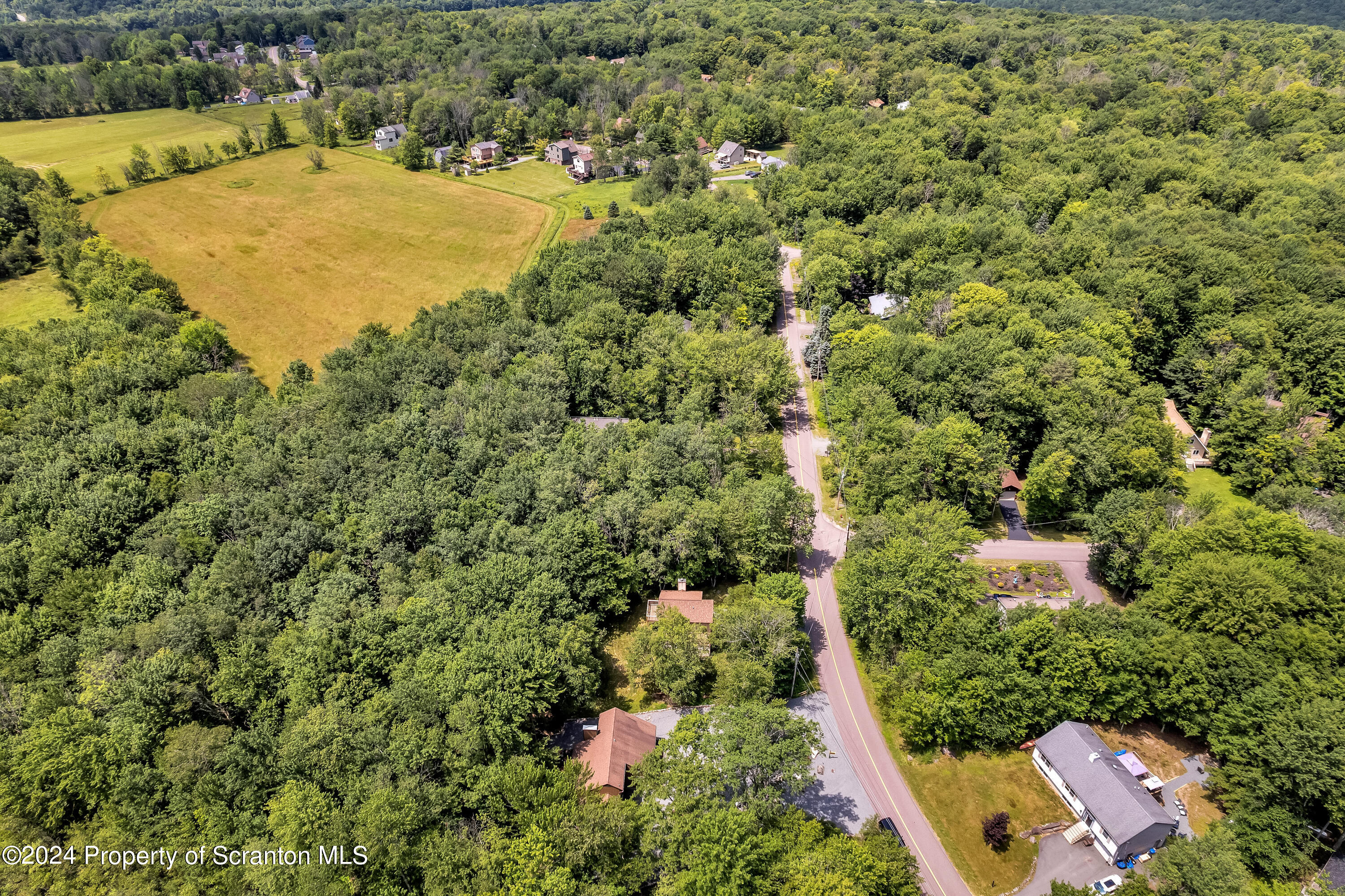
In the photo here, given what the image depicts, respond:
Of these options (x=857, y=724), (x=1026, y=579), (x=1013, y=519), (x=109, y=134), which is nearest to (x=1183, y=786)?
(x=1026, y=579)

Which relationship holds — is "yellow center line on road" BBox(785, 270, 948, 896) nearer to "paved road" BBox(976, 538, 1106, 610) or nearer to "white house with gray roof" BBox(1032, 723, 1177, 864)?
"white house with gray roof" BBox(1032, 723, 1177, 864)

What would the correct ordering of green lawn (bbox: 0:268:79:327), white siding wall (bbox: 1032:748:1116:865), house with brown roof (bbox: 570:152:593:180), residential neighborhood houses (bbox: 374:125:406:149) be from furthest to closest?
residential neighborhood houses (bbox: 374:125:406:149) → house with brown roof (bbox: 570:152:593:180) → green lawn (bbox: 0:268:79:327) → white siding wall (bbox: 1032:748:1116:865)

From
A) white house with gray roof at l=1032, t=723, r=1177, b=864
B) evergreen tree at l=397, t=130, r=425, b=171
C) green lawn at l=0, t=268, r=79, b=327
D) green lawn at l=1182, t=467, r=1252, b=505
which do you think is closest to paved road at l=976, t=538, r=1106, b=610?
green lawn at l=1182, t=467, r=1252, b=505

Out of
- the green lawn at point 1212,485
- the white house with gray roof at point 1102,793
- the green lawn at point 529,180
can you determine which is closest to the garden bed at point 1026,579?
the white house with gray roof at point 1102,793

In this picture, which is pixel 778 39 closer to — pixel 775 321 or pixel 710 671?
pixel 775 321

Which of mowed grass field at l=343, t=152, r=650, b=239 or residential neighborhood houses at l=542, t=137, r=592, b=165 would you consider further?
residential neighborhood houses at l=542, t=137, r=592, b=165

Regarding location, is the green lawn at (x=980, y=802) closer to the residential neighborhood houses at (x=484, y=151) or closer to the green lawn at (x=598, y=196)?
the green lawn at (x=598, y=196)
